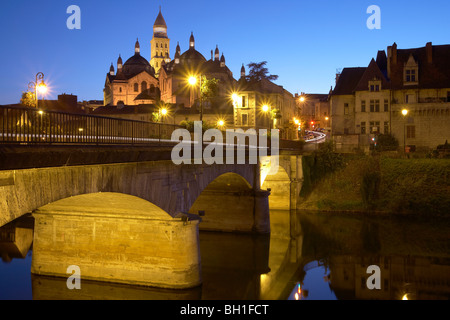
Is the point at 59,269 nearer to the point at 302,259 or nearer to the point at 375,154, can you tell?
the point at 302,259

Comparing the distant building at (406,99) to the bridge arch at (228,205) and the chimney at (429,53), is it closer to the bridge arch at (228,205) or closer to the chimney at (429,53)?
the chimney at (429,53)

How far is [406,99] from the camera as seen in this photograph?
5744cm

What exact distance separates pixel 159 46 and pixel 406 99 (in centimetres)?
11321

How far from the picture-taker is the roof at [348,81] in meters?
61.7

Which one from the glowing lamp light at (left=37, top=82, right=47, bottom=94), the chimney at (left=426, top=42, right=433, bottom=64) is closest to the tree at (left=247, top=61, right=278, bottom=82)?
the chimney at (left=426, top=42, right=433, bottom=64)

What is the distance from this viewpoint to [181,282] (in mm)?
19734

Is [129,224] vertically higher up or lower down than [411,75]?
lower down

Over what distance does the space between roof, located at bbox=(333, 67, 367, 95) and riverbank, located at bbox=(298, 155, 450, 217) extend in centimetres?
1612

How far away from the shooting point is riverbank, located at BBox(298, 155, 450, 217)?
4241cm

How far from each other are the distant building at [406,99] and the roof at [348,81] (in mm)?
1100

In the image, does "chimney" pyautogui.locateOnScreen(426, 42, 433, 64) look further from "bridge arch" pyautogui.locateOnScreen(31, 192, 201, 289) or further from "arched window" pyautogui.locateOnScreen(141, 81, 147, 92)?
"arched window" pyautogui.locateOnScreen(141, 81, 147, 92)

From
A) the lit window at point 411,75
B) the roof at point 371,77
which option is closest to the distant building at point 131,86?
the roof at point 371,77

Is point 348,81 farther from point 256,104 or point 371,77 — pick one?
point 256,104

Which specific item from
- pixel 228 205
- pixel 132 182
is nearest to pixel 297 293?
pixel 132 182
